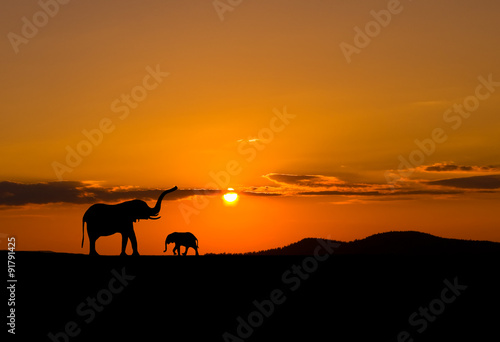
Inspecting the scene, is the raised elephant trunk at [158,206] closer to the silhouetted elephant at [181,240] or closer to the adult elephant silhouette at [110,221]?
the adult elephant silhouette at [110,221]

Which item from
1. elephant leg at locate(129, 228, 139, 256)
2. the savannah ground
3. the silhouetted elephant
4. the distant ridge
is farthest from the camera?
the distant ridge

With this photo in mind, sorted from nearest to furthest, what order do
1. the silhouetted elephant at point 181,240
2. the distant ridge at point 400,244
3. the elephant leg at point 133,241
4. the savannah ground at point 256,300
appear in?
1. the savannah ground at point 256,300
2. the elephant leg at point 133,241
3. the silhouetted elephant at point 181,240
4. the distant ridge at point 400,244

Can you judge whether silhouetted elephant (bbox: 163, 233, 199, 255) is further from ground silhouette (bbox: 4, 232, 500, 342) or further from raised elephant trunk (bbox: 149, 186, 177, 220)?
ground silhouette (bbox: 4, 232, 500, 342)

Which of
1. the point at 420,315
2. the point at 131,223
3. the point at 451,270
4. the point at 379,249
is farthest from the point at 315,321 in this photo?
the point at 379,249

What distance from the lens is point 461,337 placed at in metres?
18.5

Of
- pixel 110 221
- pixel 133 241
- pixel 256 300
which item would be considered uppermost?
pixel 110 221

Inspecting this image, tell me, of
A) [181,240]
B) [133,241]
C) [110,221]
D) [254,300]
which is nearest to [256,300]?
[254,300]

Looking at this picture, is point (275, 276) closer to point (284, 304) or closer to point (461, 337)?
point (284, 304)

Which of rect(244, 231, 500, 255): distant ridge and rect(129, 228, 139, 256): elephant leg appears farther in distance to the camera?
rect(244, 231, 500, 255): distant ridge

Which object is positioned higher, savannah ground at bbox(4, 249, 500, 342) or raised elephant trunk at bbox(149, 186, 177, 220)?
raised elephant trunk at bbox(149, 186, 177, 220)

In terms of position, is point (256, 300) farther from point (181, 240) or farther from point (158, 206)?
point (181, 240)

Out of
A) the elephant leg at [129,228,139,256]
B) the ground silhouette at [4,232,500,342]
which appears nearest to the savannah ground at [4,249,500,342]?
the ground silhouette at [4,232,500,342]

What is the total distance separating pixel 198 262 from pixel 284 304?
7.39 meters

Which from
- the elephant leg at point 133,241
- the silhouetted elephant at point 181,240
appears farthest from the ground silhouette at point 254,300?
the silhouetted elephant at point 181,240
